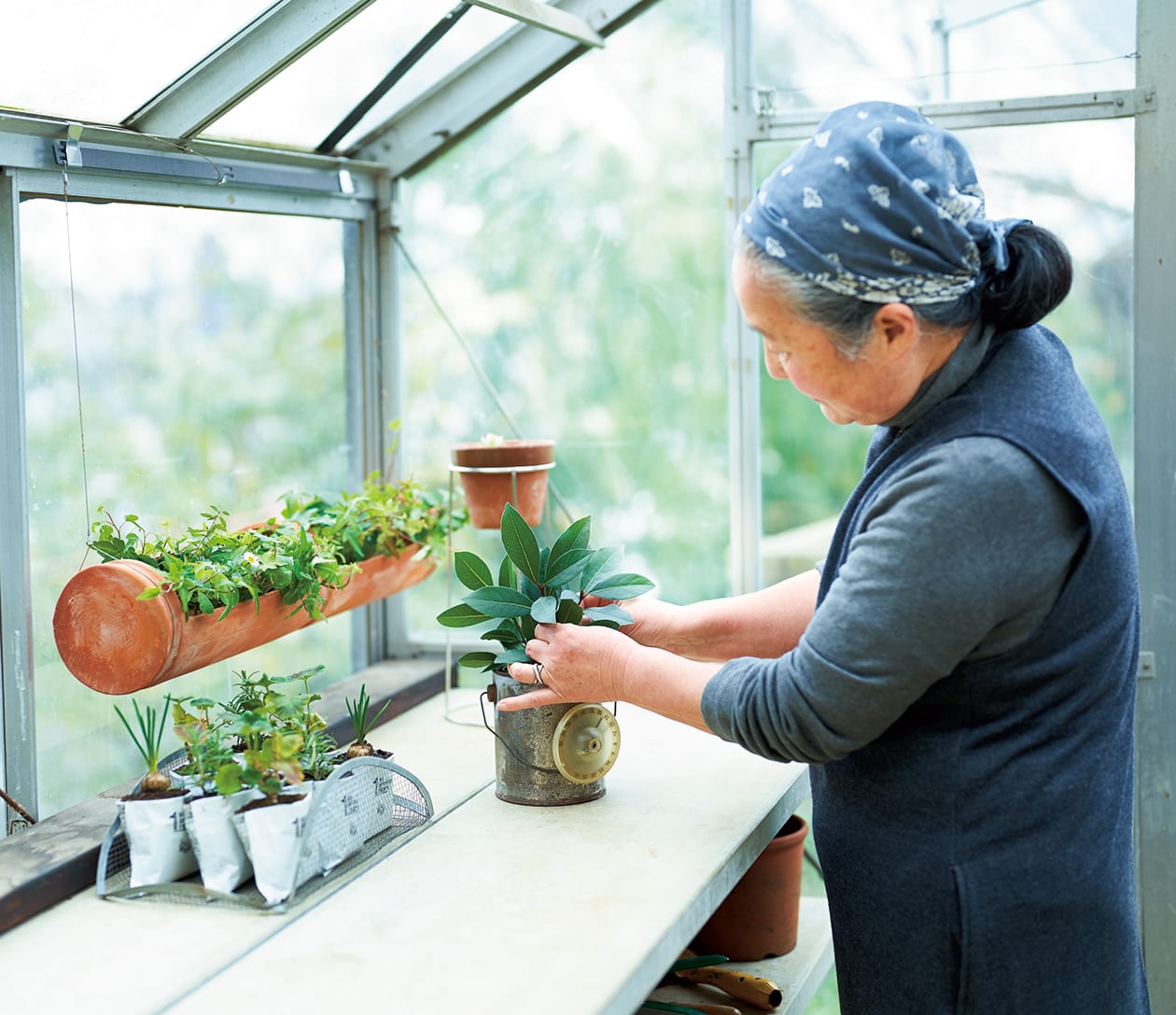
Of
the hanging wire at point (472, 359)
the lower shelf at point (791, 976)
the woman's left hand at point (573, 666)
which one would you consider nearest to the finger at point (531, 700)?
the woman's left hand at point (573, 666)

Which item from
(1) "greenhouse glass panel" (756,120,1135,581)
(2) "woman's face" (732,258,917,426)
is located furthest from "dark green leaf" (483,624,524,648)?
(1) "greenhouse glass panel" (756,120,1135,581)

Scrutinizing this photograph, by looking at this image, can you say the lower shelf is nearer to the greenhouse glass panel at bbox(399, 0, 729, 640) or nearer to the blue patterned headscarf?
the greenhouse glass panel at bbox(399, 0, 729, 640)

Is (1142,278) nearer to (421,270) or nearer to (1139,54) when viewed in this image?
(1139,54)

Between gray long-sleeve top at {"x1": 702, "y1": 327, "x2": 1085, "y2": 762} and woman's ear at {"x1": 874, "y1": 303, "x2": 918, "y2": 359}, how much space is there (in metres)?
0.06

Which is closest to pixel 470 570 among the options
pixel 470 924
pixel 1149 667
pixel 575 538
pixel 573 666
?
pixel 575 538

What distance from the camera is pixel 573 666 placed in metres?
1.64

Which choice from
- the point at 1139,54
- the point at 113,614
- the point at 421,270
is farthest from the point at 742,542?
the point at 113,614

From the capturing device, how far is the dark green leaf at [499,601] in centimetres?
174

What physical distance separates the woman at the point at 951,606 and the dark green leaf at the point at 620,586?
31 centimetres

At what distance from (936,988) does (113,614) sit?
42.9 inches

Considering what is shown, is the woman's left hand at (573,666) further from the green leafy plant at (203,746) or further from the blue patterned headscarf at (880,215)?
the blue patterned headscarf at (880,215)

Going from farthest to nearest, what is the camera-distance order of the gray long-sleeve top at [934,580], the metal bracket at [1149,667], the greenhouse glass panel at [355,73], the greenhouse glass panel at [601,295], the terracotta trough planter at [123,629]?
the greenhouse glass panel at [601,295], the metal bracket at [1149,667], the greenhouse glass panel at [355,73], the terracotta trough planter at [123,629], the gray long-sleeve top at [934,580]

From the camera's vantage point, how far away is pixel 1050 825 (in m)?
1.37

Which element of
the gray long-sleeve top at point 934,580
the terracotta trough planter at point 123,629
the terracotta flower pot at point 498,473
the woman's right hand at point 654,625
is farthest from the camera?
the terracotta flower pot at point 498,473
